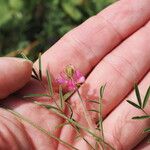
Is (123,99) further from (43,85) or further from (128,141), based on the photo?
(43,85)

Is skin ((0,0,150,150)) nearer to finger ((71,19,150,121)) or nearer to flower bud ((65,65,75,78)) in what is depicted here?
finger ((71,19,150,121))

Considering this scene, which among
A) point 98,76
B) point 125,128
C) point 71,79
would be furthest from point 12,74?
point 125,128

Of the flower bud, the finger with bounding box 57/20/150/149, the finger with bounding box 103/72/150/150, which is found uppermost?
the flower bud

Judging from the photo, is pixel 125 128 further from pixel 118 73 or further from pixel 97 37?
pixel 97 37

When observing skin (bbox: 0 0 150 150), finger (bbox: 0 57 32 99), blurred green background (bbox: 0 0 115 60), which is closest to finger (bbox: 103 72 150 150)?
skin (bbox: 0 0 150 150)

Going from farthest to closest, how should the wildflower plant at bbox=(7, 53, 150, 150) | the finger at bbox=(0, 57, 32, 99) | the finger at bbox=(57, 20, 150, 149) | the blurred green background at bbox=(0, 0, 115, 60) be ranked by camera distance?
1. the blurred green background at bbox=(0, 0, 115, 60)
2. the finger at bbox=(57, 20, 150, 149)
3. the finger at bbox=(0, 57, 32, 99)
4. the wildflower plant at bbox=(7, 53, 150, 150)
